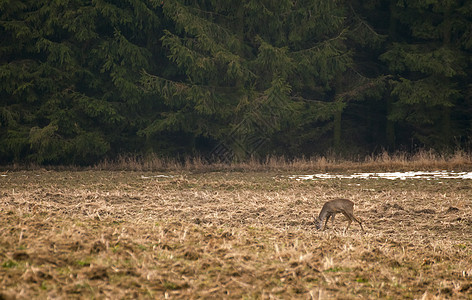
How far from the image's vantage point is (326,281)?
4957 mm

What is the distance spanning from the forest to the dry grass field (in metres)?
12.6

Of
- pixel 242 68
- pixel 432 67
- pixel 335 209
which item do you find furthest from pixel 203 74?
pixel 335 209

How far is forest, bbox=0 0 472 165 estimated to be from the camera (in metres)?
22.5

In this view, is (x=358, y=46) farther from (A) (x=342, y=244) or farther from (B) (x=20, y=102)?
(A) (x=342, y=244)

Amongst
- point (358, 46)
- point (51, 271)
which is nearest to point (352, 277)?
point (51, 271)

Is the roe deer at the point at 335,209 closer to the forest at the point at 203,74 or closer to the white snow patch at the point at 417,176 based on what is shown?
the white snow patch at the point at 417,176

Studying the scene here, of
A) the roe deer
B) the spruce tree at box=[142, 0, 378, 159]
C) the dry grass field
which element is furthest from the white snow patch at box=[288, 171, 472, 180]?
the roe deer

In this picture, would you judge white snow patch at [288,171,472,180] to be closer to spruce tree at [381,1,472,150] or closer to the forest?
the forest

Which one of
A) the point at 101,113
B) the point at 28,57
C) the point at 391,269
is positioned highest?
the point at 28,57

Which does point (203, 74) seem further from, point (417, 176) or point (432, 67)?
point (417, 176)

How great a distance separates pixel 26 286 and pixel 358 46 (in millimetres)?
26787

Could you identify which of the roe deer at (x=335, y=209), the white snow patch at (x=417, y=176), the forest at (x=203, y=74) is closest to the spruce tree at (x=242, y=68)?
the forest at (x=203, y=74)

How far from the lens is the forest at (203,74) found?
22.5 meters

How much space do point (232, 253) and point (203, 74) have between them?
1881 centimetres
